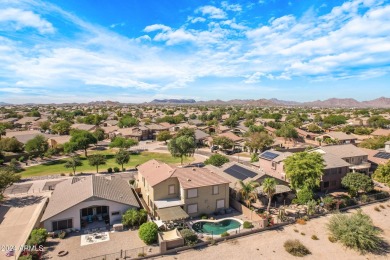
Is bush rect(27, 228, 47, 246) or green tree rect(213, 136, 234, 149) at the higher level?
green tree rect(213, 136, 234, 149)

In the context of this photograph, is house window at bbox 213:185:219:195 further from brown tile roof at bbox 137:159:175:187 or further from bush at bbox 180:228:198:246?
bush at bbox 180:228:198:246

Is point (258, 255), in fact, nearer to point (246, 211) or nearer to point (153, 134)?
point (246, 211)

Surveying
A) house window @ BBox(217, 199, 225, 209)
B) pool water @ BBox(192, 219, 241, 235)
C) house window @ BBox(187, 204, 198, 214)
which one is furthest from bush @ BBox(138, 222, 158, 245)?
house window @ BBox(217, 199, 225, 209)

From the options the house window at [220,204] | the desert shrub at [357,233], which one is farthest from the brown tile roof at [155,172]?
the desert shrub at [357,233]

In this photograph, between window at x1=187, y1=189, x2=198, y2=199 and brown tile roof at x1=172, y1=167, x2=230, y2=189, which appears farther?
brown tile roof at x1=172, y1=167, x2=230, y2=189

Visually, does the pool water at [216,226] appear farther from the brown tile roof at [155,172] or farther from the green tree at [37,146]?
the green tree at [37,146]

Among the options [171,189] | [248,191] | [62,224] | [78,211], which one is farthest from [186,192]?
[62,224]
